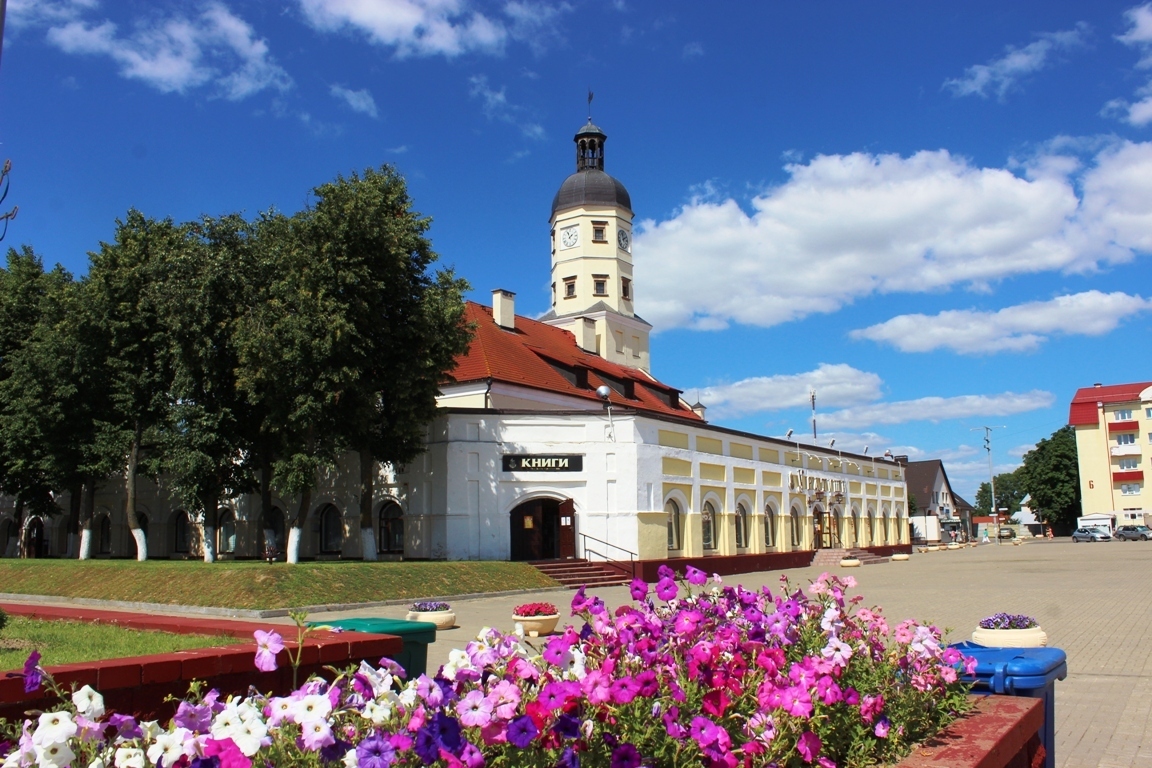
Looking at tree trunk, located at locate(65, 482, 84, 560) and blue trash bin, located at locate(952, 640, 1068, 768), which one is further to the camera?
tree trunk, located at locate(65, 482, 84, 560)

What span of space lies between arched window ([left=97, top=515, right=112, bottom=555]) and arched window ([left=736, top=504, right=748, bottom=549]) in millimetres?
29383

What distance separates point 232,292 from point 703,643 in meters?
28.6

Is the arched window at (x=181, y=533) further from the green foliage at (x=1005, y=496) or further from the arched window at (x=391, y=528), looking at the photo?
the green foliage at (x=1005, y=496)

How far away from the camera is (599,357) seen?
52719mm

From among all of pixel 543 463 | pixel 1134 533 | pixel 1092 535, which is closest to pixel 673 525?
pixel 543 463

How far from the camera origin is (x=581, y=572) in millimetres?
30938

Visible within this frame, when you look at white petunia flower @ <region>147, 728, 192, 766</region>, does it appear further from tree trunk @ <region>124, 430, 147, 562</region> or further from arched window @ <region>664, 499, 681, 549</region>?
tree trunk @ <region>124, 430, 147, 562</region>

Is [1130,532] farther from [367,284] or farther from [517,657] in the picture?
[517,657]

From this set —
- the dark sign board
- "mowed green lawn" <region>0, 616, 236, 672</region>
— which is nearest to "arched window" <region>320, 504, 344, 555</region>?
the dark sign board

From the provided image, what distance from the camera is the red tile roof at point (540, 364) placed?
1465 inches

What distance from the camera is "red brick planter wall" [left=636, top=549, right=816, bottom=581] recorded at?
31.9 meters

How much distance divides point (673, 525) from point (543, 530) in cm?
513

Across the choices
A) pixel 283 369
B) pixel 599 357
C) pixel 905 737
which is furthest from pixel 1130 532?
pixel 905 737

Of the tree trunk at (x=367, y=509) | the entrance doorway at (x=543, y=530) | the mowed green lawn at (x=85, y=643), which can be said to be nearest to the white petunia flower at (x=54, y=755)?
the mowed green lawn at (x=85, y=643)
